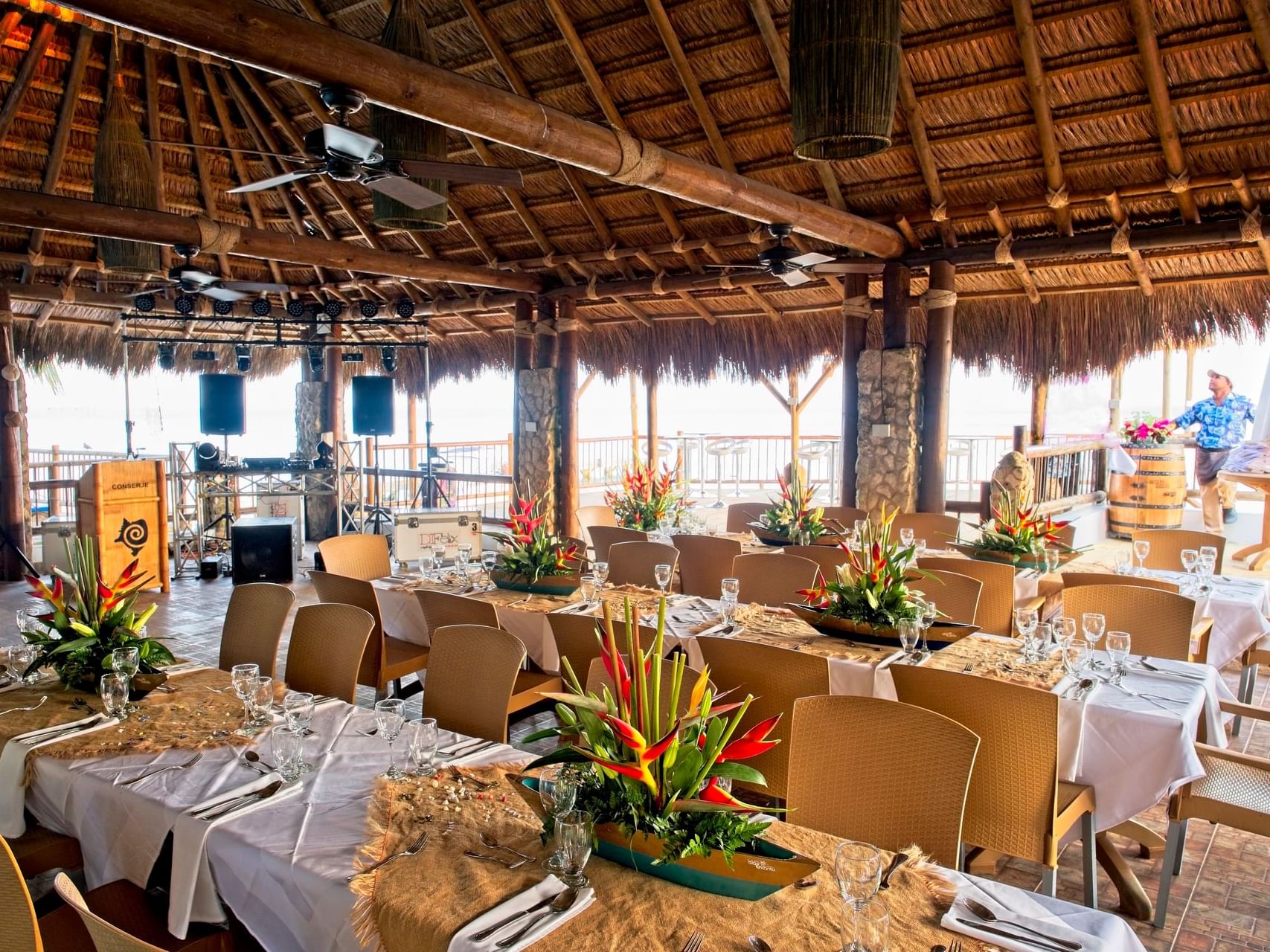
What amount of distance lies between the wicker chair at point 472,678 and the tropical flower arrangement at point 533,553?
1.63m

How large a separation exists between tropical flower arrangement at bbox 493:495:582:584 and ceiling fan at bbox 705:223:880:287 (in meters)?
2.86

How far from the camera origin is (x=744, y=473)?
47.1ft

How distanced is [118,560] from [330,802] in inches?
281

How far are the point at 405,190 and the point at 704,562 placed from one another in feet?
9.69

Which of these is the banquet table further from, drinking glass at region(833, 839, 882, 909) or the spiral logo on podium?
the spiral logo on podium

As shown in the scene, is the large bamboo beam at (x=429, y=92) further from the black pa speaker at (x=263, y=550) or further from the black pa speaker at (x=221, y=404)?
the black pa speaker at (x=221, y=404)

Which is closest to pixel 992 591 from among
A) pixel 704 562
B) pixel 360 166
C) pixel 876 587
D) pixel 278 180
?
pixel 876 587

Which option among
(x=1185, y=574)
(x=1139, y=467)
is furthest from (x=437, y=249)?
(x=1185, y=574)

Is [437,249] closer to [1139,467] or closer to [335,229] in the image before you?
[335,229]

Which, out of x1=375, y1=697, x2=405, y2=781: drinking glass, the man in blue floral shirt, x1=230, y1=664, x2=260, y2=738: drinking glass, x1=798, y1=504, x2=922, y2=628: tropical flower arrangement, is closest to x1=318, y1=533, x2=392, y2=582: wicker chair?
x1=230, y1=664, x2=260, y2=738: drinking glass

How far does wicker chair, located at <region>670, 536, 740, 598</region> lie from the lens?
19.6ft

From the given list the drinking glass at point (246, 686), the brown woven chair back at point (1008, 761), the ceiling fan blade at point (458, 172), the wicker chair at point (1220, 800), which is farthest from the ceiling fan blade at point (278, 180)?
the wicker chair at point (1220, 800)

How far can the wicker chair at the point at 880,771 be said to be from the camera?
2260 millimetres

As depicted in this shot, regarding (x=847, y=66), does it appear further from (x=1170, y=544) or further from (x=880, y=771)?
(x=1170, y=544)
